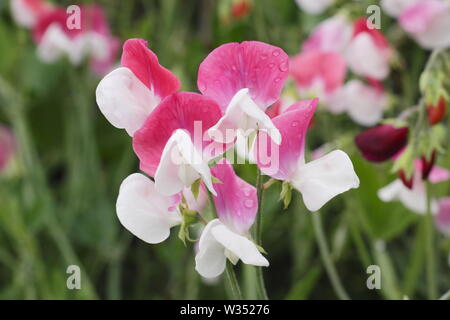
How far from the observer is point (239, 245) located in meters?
0.47

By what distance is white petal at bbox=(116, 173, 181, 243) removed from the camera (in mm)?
A: 506

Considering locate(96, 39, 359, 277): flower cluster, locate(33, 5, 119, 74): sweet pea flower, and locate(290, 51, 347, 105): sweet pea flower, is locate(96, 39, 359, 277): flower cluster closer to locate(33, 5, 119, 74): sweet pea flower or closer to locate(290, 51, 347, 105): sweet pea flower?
locate(290, 51, 347, 105): sweet pea flower

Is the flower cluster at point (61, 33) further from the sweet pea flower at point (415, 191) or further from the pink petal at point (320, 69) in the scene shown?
the sweet pea flower at point (415, 191)

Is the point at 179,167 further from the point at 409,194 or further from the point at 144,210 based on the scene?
the point at 409,194

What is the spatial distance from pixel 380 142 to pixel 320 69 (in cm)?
27

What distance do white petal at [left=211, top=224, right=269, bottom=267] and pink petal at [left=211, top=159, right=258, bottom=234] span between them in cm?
2

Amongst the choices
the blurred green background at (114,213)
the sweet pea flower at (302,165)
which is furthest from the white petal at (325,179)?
the blurred green background at (114,213)

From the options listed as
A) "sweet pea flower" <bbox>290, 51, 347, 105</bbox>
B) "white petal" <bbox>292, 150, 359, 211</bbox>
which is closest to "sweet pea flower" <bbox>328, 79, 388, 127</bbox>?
"sweet pea flower" <bbox>290, 51, 347, 105</bbox>

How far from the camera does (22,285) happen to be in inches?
37.8

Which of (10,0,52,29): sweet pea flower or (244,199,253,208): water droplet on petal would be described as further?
(10,0,52,29): sweet pea flower

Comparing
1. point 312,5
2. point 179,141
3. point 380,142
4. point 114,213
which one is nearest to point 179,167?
point 179,141
